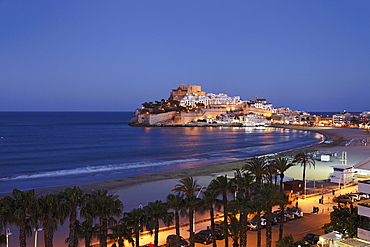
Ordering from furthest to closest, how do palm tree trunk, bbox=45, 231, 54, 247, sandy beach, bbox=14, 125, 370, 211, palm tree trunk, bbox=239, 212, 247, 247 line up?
sandy beach, bbox=14, 125, 370, 211, palm tree trunk, bbox=239, 212, 247, 247, palm tree trunk, bbox=45, 231, 54, 247

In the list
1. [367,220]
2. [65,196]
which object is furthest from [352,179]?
[65,196]

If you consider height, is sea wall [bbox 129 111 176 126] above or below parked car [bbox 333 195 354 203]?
above

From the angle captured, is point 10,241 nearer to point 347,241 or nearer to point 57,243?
point 57,243

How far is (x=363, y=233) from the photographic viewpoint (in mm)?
8992

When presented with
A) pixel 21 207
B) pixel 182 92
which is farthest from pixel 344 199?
pixel 182 92

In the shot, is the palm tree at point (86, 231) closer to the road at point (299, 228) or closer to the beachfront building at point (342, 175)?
the road at point (299, 228)

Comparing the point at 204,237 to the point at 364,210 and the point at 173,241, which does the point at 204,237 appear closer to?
the point at 173,241

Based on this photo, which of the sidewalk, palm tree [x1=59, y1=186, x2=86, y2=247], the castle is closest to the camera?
palm tree [x1=59, y1=186, x2=86, y2=247]

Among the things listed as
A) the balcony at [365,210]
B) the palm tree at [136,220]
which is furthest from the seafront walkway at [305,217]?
the balcony at [365,210]

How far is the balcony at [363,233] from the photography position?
888 centimetres

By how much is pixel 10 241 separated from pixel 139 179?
12.6 m

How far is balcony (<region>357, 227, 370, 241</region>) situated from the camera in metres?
8.88

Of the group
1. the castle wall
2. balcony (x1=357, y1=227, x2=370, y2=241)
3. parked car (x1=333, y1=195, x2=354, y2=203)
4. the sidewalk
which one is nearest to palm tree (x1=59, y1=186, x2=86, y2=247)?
balcony (x1=357, y1=227, x2=370, y2=241)

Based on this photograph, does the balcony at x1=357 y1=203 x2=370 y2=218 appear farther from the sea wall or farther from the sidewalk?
the sea wall
